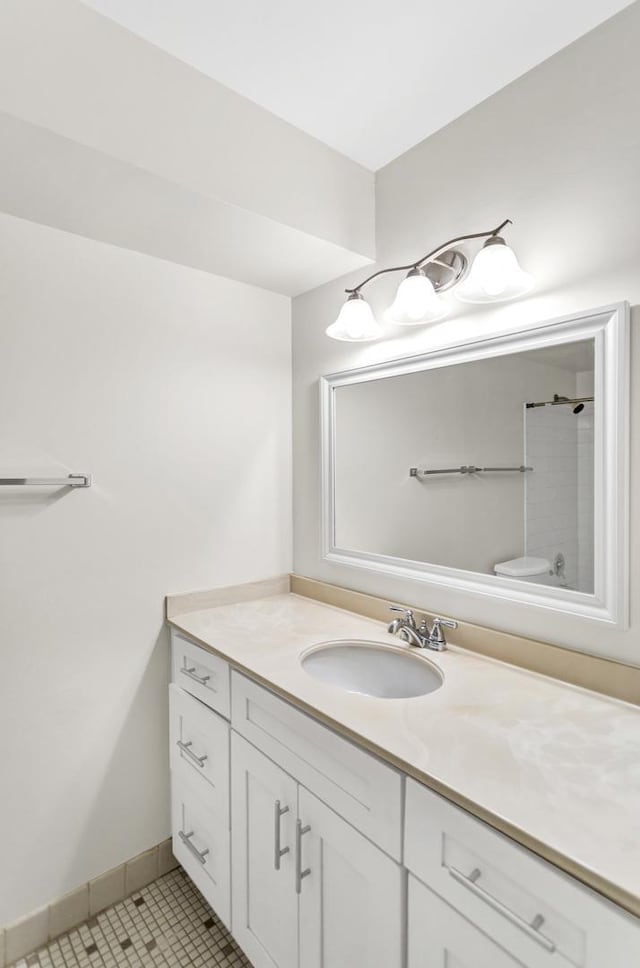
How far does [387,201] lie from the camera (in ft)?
5.52

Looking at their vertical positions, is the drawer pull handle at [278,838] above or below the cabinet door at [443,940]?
below

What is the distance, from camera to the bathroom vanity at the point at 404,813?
0.70 m

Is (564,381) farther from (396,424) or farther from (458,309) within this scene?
(396,424)

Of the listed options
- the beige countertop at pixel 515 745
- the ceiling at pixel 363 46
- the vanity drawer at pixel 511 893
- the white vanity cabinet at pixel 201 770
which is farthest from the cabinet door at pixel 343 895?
the ceiling at pixel 363 46

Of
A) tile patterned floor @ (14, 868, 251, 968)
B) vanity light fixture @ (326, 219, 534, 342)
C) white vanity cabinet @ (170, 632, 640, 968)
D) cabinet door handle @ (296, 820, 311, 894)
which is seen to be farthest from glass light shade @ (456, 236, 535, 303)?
tile patterned floor @ (14, 868, 251, 968)

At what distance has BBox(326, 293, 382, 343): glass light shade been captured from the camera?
1604mm

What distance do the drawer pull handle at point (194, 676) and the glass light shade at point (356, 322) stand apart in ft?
3.87

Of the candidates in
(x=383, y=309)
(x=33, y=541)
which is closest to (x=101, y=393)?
(x=33, y=541)

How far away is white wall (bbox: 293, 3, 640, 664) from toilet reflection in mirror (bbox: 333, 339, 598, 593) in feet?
0.34

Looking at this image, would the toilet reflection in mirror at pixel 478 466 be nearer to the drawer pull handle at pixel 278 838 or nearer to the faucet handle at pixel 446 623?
the faucet handle at pixel 446 623

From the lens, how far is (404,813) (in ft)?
2.92

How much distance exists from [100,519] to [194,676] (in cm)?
59

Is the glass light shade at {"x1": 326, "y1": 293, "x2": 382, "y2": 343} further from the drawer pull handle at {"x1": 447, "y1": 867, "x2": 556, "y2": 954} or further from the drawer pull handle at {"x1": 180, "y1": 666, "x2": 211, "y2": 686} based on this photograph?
the drawer pull handle at {"x1": 447, "y1": 867, "x2": 556, "y2": 954}

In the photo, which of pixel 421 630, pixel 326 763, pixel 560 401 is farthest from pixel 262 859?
pixel 560 401
